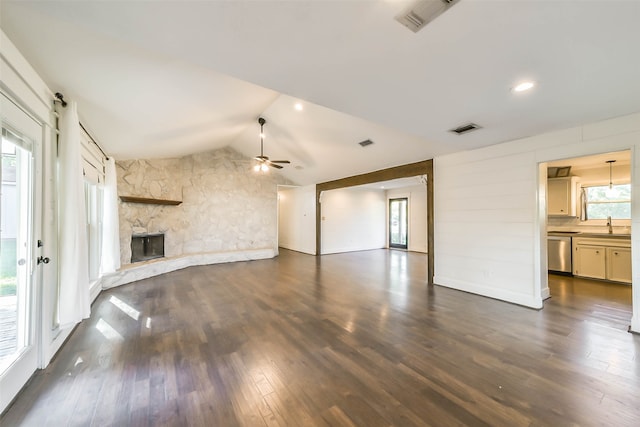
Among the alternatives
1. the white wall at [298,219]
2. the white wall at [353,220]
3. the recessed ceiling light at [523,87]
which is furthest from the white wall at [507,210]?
the white wall at [298,219]

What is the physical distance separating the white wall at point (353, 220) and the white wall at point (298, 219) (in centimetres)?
44

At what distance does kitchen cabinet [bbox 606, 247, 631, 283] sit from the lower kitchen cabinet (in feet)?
0.22

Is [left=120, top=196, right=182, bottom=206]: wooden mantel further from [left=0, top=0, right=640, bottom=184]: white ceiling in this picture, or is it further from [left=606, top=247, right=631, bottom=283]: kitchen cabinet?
[left=606, top=247, right=631, bottom=283]: kitchen cabinet

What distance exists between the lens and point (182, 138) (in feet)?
16.6

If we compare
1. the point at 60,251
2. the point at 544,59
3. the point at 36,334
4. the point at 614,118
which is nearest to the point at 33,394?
the point at 36,334

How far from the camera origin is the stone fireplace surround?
17.6ft

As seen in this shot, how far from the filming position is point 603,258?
189 inches

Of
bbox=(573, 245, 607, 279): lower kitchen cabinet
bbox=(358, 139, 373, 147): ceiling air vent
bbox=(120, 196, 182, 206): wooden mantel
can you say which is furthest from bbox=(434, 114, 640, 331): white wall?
bbox=(120, 196, 182, 206): wooden mantel

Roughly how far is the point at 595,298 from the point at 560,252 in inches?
68.2

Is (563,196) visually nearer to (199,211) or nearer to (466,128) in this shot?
(466,128)

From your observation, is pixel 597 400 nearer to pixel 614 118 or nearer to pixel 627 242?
pixel 614 118

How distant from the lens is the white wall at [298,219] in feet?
29.3

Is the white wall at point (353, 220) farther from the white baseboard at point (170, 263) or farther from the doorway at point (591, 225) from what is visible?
the doorway at point (591, 225)

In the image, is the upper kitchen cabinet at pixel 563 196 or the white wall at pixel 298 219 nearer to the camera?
the upper kitchen cabinet at pixel 563 196
